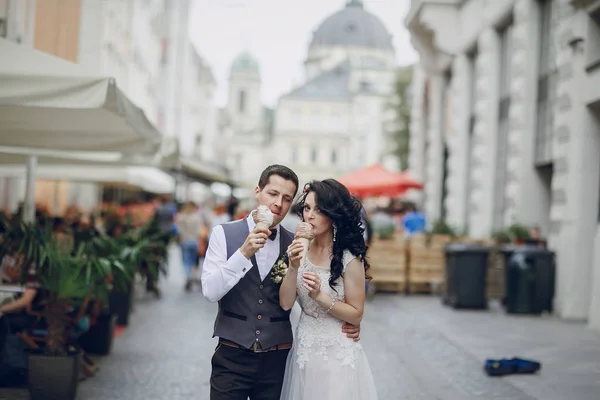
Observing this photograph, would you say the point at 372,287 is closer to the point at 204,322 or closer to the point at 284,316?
the point at 204,322

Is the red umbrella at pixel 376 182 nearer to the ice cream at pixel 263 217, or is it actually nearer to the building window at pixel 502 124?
the building window at pixel 502 124

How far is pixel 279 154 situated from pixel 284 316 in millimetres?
105461

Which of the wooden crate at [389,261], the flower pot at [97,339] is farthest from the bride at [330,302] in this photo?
the wooden crate at [389,261]

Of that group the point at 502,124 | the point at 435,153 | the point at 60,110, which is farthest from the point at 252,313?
the point at 435,153

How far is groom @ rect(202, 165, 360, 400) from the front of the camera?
14.5 feet

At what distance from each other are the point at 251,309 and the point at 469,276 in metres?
11.5

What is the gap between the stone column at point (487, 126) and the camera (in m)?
20.9

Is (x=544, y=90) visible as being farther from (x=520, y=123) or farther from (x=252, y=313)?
(x=252, y=313)

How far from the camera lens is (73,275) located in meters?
7.63

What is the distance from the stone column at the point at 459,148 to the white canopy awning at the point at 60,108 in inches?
560

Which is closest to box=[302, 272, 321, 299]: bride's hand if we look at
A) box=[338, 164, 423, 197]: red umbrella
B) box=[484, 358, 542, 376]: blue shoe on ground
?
box=[484, 358, 542, 376]: blue shoe on ground

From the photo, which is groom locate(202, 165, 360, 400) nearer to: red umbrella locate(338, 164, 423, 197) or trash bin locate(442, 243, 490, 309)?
trash bin locate(442, 243, 490, 309)

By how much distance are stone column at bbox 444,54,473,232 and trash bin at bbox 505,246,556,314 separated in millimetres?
8739

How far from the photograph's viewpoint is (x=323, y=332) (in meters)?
4.57
